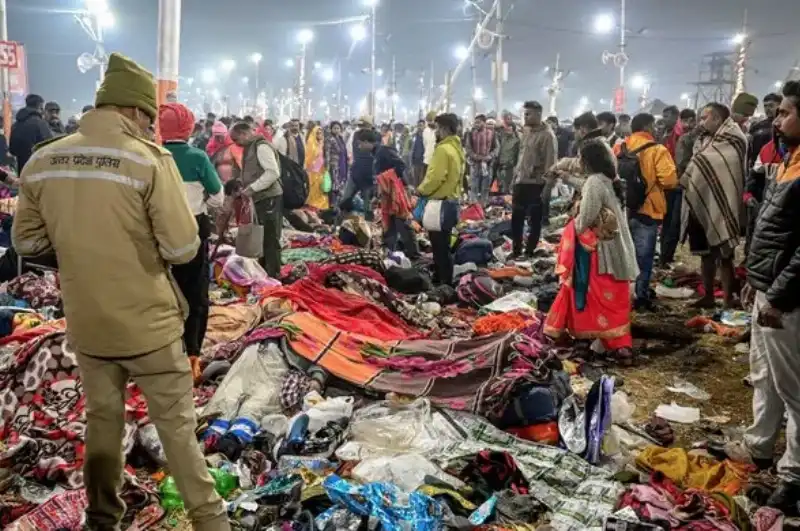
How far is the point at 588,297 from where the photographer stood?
643cm

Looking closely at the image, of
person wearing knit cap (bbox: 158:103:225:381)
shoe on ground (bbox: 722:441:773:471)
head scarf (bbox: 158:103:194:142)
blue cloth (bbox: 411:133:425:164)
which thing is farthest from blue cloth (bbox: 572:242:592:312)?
blue cloth (bbox: 411:133:425:164)

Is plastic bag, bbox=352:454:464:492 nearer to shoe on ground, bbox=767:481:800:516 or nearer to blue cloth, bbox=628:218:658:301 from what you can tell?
shoe on ground, bbox=767:481:800:516

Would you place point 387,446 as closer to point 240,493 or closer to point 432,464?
point 432,464

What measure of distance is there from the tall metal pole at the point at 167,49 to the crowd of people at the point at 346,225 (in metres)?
0.87

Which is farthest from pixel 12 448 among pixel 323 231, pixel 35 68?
pixel 35 68

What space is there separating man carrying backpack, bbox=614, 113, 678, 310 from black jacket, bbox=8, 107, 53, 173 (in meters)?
8.99

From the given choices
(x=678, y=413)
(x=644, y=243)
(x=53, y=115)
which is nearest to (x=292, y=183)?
(x=644, y=243)

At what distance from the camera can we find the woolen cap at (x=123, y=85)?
10.2ft

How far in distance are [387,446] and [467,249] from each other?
5710 mm

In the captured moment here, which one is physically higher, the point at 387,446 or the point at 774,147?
the point at 774,147

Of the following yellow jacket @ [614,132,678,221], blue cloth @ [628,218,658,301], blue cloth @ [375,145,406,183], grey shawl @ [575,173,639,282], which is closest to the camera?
grey shawl @ [575,173,639,282]

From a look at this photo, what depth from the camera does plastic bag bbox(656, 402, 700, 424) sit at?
5.35 meters

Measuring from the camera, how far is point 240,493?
13.4 ft

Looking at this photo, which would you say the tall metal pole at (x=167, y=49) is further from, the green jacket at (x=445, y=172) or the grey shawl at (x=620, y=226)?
the grey shawl at (x=620, y=226)
